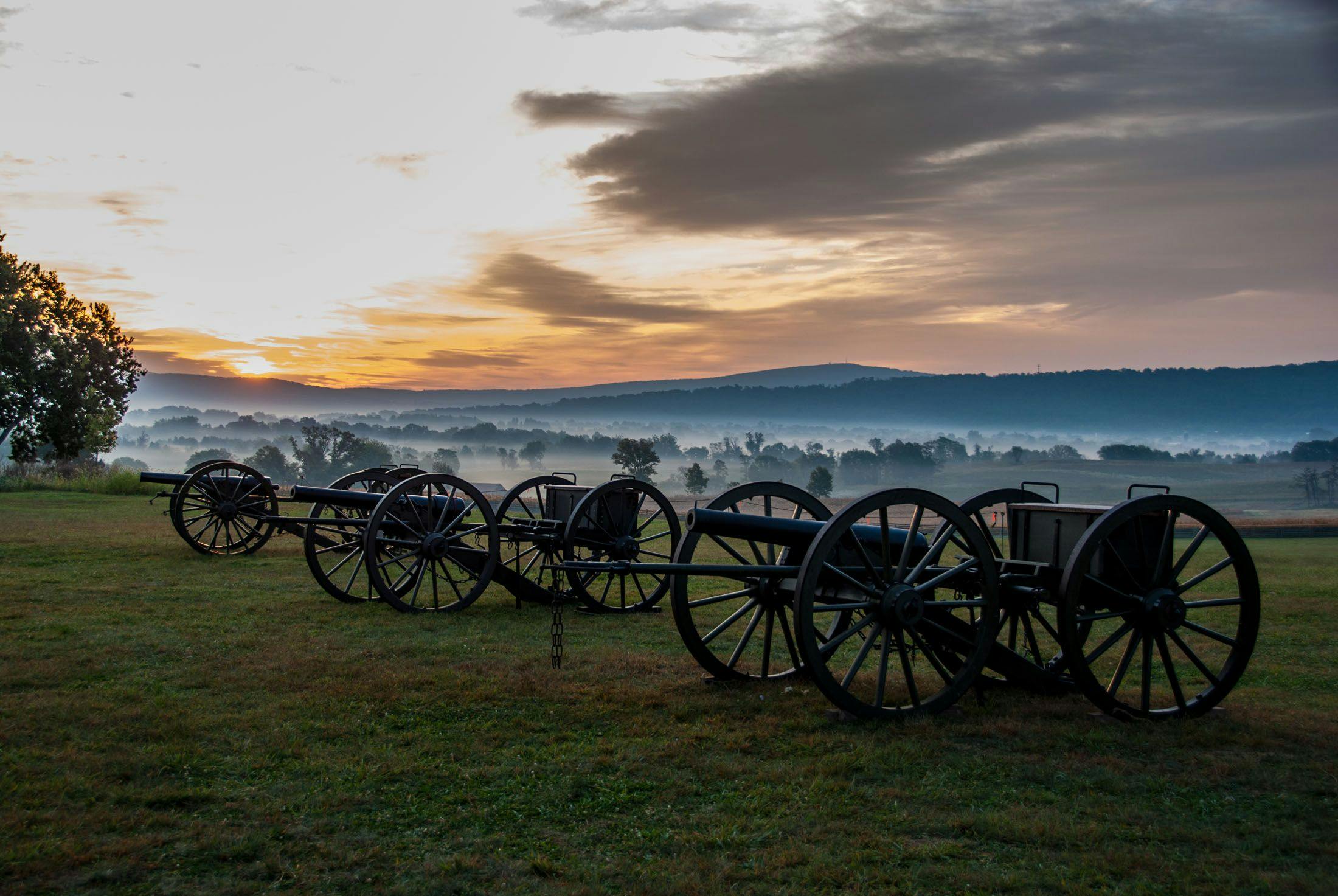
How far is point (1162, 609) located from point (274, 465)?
292 feet

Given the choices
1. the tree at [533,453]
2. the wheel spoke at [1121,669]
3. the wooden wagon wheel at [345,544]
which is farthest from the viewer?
the tree at [533,453]

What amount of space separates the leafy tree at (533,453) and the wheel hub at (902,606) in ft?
411

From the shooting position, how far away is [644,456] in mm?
64250

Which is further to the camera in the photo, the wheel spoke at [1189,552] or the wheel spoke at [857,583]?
the wheel spoke at [1189,552]

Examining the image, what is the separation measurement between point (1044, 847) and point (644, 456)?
5981cm

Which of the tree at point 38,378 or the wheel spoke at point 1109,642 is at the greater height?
the tree at point 38,378

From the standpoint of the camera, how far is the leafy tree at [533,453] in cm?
13112

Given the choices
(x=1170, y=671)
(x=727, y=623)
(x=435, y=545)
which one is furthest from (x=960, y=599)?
(x=435, y=545)

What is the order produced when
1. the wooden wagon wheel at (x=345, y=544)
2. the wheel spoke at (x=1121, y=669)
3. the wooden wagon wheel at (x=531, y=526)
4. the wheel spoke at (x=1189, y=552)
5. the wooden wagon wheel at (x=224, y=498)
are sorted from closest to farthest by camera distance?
the wheel spoke at (x=1121, y=669) → the wheel spoke at (x=1189, y=552) → the wooden wagon wheel at (x=531, y=526) → the wooden wagon wheel at (x=345, y=544) → the wooden wagon wheel at (x=224, y=498)

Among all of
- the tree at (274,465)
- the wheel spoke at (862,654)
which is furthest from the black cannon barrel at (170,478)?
the tree at (274,465)

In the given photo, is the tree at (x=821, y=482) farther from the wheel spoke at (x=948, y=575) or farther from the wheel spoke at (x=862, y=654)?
the wheel spoke at (x=862, y=654)

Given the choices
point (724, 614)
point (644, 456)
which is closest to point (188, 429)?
point (644, 456)

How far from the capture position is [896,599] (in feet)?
21.2

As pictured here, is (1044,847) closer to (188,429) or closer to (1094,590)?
(1094,590)
